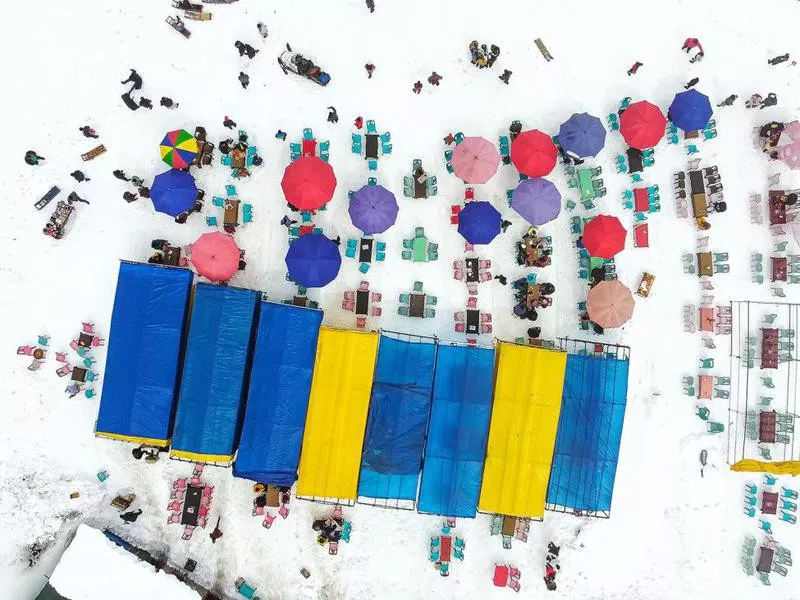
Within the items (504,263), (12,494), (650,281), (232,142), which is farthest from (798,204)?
(12,494)

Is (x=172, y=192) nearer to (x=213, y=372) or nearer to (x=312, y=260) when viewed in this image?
(x=312, y=260)

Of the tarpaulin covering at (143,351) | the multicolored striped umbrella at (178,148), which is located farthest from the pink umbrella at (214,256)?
the multicolored striped umbrella at (178,148)

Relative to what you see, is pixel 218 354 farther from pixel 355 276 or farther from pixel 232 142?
pixel 232 142

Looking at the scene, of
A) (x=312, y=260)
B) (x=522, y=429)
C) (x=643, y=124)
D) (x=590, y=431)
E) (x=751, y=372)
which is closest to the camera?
(x=312, y=260)

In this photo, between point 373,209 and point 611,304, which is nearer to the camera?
point 373,209

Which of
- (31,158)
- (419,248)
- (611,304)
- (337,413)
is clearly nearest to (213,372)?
(337,413)

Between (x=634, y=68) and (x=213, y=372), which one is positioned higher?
(x=634, y=68)

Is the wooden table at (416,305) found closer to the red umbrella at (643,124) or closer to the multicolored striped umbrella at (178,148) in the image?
the multicolored striped umbrella at (178,148)

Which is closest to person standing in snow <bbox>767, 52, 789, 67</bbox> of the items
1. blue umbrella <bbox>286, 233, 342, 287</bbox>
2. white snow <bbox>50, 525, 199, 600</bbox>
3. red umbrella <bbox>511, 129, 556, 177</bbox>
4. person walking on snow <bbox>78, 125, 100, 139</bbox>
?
red umbrella <bbox>511, 129, 556, 177</bbox>
